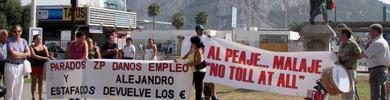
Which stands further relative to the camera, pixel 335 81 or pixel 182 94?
pixel 182 94

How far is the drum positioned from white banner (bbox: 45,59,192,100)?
3.08 m

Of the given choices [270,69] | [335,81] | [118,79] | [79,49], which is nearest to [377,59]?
[335,81]

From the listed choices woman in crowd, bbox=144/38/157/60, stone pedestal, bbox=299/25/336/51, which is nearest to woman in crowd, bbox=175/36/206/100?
woman in crowd, bbox=144/38/157/60

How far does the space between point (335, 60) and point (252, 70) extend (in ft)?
5.66

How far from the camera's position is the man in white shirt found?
11.9m

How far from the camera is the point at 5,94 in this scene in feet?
40.0

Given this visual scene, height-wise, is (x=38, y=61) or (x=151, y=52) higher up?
(x=38, y=61)

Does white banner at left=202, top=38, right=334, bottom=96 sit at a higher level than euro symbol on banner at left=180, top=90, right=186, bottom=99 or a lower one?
higher

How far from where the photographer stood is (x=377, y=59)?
11922mm

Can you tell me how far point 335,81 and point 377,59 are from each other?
150 centimetres

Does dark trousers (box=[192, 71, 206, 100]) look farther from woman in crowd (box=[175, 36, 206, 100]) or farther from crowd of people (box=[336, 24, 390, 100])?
crowd of people (box=[336, 24, 390, 100])

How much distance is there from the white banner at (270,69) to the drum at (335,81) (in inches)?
82.8

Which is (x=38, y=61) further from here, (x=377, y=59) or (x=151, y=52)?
(x=151, y=52)

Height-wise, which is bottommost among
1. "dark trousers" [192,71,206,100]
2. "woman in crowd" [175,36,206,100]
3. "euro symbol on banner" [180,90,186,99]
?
"euro symbol on banner" [180,90,186,99]
